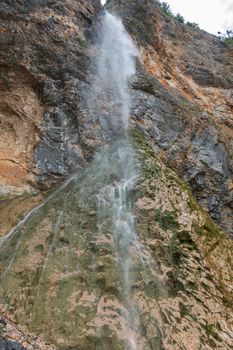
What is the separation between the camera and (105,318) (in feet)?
23.4

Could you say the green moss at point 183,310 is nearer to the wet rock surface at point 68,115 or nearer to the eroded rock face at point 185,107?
the wet rock surface at point 68,115

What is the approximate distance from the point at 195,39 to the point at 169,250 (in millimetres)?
17385

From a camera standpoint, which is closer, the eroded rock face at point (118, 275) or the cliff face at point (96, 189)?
the eroded rock face at point (118, 275)

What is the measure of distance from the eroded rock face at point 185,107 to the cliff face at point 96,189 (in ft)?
0.16

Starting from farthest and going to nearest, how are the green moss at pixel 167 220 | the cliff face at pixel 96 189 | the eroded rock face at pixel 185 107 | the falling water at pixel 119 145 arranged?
1. the eroded rock face at pixel 185 107
2. the green moss at pixel 167 220
3. the falling water at pixel 119 145
4. the cliff face at pixel 96 189

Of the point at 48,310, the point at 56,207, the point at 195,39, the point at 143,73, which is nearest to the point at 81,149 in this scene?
the point at 56,207

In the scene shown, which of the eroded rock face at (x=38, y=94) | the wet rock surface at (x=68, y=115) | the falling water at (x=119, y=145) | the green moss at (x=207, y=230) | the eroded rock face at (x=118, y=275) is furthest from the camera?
the wet rock surface at (x=68, y=115)

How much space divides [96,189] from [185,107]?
6.86m

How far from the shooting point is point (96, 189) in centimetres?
985

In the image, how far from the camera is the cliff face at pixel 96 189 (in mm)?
7316

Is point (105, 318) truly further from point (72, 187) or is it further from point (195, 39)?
point (195, 39)

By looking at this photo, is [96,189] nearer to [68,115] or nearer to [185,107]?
[68,115]

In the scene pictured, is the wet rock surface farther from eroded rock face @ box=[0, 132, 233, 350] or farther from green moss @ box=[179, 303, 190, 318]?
green moss @ box=[179, 303, 190, 318]

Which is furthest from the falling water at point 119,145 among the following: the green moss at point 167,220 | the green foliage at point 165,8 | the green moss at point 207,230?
the green foliage at point 165,8
